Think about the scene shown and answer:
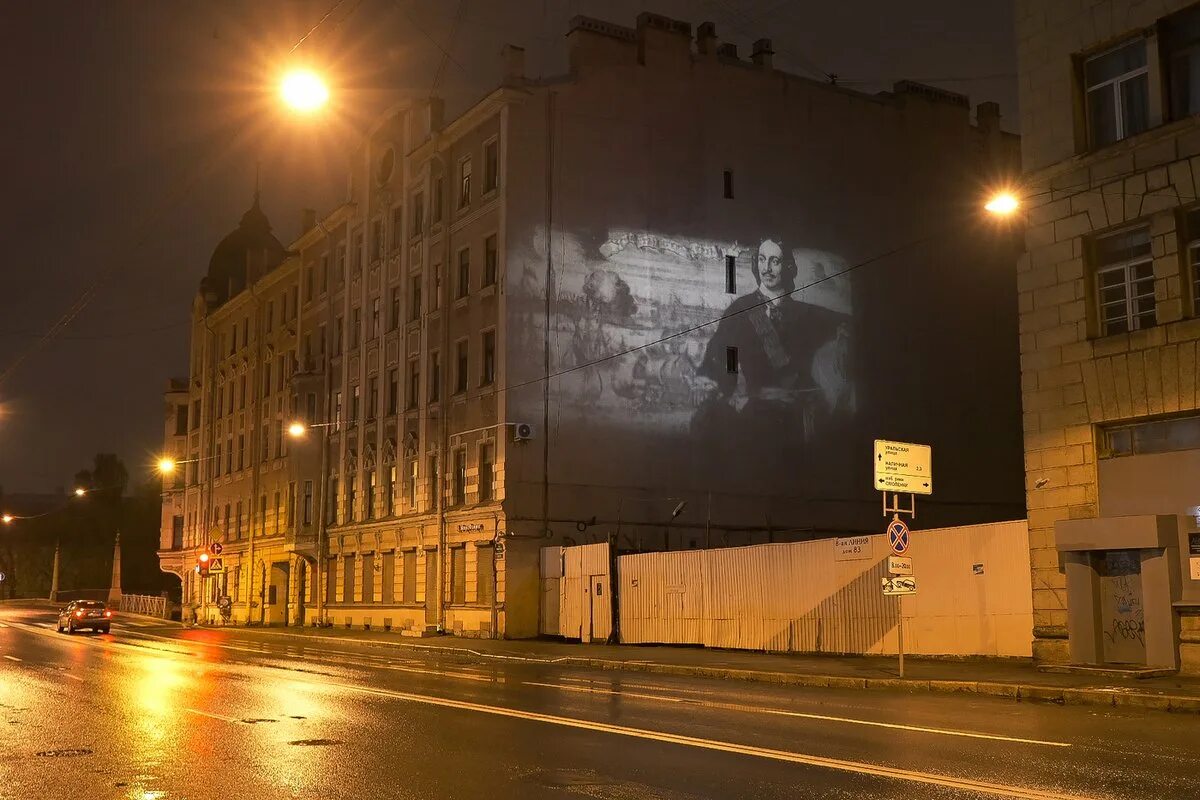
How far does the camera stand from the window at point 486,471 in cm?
3850

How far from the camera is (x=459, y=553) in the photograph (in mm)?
39906

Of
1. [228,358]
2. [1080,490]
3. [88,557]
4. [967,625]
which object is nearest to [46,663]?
[967,625]

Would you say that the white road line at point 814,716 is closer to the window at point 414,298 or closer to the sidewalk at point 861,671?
Result: the sidewalk at point 861,671

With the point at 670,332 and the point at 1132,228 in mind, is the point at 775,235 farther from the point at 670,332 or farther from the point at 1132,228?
the point at 1132,228

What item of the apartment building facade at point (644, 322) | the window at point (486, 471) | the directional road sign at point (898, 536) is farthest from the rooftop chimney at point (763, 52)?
the directional road sign at point (898, 536)

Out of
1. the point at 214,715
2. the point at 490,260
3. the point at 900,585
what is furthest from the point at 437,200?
the point at 214,715

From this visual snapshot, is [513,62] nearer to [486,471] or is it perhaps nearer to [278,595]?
[486,471]

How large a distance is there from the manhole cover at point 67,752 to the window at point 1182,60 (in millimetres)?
18271

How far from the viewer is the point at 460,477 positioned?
40438 millimetres

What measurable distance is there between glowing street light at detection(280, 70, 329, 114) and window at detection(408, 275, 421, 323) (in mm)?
27120

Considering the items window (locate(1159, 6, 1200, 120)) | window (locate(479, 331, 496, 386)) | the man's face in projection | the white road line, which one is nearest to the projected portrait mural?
the man's face in projection

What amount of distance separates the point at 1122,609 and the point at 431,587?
25709 millimetres

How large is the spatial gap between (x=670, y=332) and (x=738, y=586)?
1258cm

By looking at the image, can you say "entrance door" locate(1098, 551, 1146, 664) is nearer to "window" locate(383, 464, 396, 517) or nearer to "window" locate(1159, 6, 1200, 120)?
"window" locate(1159, 6, 1200, 120)
